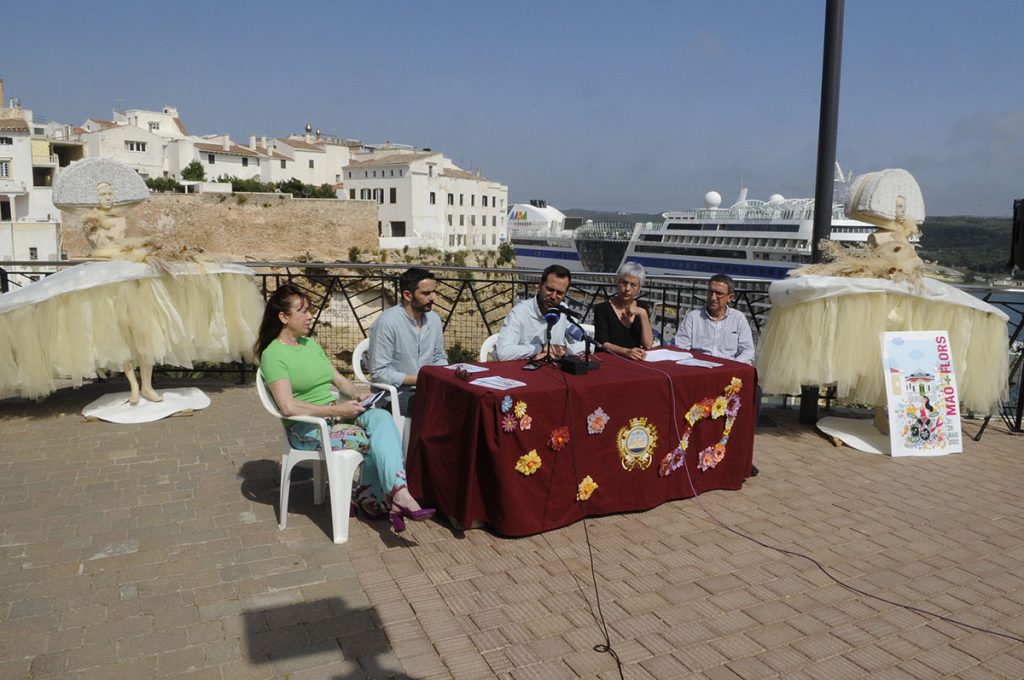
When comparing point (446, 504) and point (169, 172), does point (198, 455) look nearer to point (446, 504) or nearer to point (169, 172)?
point (446, 504)

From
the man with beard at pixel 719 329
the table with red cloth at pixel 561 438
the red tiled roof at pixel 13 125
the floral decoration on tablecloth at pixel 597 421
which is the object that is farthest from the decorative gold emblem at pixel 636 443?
the red tiled roof at pixel 13 125

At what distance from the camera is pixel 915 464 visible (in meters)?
4.90

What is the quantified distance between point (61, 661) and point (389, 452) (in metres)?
1.49

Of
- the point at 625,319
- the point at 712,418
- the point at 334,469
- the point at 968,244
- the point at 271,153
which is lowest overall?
the point at 334,469

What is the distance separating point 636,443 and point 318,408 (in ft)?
5.40

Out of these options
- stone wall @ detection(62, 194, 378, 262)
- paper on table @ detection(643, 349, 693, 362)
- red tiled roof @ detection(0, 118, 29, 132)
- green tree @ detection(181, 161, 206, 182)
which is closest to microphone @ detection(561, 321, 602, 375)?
paper on table @ detection(643, 349, 693, 362)

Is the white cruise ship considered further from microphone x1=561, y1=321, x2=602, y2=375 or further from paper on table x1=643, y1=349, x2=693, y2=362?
microphone x1=561, y1=321, x2=602, y2=375

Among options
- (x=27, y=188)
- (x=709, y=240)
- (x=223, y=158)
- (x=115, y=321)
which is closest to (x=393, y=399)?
(x=115, y=321)

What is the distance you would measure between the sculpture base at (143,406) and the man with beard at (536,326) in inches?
116

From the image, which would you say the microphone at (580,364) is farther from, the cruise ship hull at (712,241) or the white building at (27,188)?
the white building at (27,188)

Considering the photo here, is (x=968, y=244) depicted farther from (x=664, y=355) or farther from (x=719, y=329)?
(x=664, y=355)

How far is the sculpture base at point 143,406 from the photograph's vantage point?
5.53 m

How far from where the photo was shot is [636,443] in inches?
150

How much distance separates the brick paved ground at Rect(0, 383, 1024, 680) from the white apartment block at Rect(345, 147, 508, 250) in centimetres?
4858
